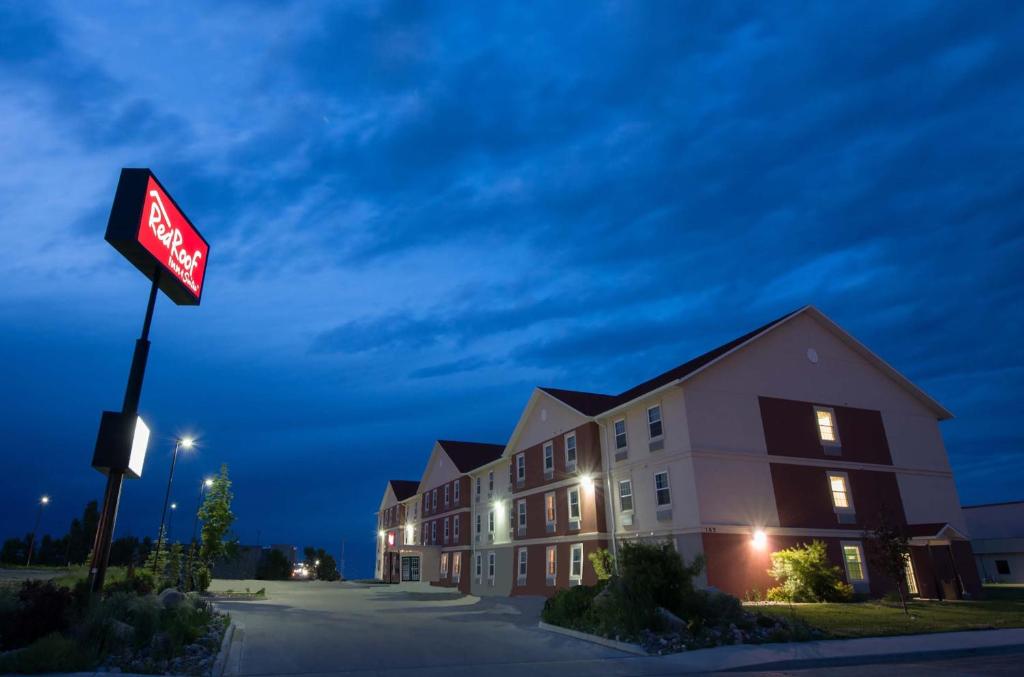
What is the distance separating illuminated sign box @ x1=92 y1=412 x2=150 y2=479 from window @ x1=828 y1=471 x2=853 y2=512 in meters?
28.6

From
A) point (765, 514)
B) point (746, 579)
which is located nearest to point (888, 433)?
point (765, 514)

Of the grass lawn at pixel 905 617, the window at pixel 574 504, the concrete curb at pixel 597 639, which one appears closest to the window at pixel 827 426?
the grass lawn at pixel 905 617

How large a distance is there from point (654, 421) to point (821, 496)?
8.49 meters

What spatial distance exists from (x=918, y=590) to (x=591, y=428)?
16.5m

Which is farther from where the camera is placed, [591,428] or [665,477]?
[591,428]

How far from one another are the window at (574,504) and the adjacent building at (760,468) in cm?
11

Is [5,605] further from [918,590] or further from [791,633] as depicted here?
[918,590]

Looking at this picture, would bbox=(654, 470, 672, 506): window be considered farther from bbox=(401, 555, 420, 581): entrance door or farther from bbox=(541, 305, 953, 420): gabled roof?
bbox=(401, 555, 420, 581): entrance door

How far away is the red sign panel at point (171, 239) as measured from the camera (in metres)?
15.6

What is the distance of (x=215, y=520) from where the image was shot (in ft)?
128

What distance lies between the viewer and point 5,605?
12.1 m

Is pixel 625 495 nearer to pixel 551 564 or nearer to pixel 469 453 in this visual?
pixel 551 564

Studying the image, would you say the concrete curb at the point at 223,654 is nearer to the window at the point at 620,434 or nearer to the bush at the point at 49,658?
the bush at the point at 49,658

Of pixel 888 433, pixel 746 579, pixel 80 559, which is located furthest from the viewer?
pixel 80 559
